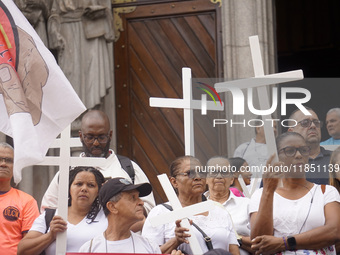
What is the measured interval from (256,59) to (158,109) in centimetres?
376

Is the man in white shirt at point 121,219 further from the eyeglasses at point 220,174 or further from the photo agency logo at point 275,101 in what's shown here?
the photo agency logo at point 275,101

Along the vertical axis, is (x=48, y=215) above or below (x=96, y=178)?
below

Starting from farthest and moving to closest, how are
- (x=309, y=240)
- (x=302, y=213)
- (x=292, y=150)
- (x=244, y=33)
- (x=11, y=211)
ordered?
(x=244, y=33) < (x=11, y=211) < (x=292, y=150) < (x=302, y=213) < (x=309, y=240)

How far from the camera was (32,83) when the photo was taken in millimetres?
6980

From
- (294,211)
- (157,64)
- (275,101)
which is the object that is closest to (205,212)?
(294,211)

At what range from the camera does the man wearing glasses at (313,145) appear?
7023mm

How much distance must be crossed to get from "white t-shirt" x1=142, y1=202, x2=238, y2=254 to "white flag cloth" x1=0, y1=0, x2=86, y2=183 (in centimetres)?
96

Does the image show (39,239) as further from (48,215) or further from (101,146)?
(101,146)

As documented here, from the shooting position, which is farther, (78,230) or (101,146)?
(101,146)

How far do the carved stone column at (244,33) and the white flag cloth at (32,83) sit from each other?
3.68m

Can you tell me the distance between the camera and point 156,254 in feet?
21.7

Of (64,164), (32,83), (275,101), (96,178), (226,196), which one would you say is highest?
(32,83)

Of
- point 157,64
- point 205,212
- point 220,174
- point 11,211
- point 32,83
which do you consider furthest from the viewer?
point 157,64

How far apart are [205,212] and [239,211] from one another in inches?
19.7
